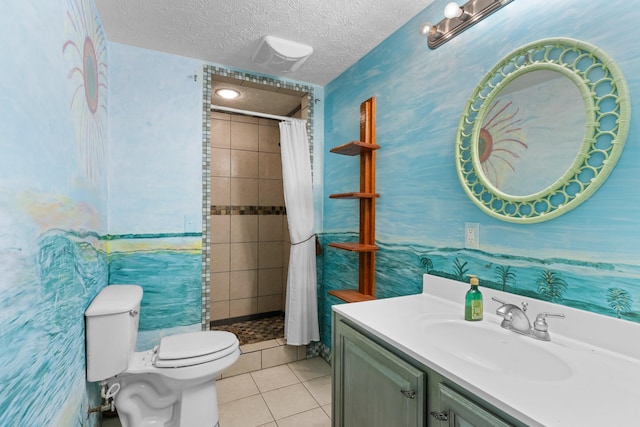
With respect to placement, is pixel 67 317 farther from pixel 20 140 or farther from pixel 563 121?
pixel 563 121

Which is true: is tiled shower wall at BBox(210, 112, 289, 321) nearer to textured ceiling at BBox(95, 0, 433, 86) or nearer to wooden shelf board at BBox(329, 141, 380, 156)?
textured ceiling at BBox(95, 0, 433, 86)

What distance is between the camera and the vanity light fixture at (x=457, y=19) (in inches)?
52.9

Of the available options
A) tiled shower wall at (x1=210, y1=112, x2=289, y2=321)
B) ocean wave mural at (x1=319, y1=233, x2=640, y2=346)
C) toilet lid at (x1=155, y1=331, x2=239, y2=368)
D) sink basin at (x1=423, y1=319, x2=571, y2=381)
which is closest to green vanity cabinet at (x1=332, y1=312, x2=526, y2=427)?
sink basin at (x1=423, y1=319, x2=571, y2=381)

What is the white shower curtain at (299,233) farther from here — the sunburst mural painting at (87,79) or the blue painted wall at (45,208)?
the blue painted wall at (45,208)

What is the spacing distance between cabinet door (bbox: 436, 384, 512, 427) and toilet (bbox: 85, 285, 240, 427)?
1.24m

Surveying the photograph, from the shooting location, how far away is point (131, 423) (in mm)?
1628

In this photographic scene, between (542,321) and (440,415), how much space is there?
51 centimetres

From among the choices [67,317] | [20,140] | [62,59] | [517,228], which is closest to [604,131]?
→ [517,228]

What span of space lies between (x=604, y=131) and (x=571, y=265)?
0.45m

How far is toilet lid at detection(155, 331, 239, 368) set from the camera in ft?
5.31

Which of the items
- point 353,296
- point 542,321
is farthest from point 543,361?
point 353,296

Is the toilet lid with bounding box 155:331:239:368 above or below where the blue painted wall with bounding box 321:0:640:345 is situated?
below

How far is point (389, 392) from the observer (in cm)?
110

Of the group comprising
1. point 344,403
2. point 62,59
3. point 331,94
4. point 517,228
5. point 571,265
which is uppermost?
point 331,94
